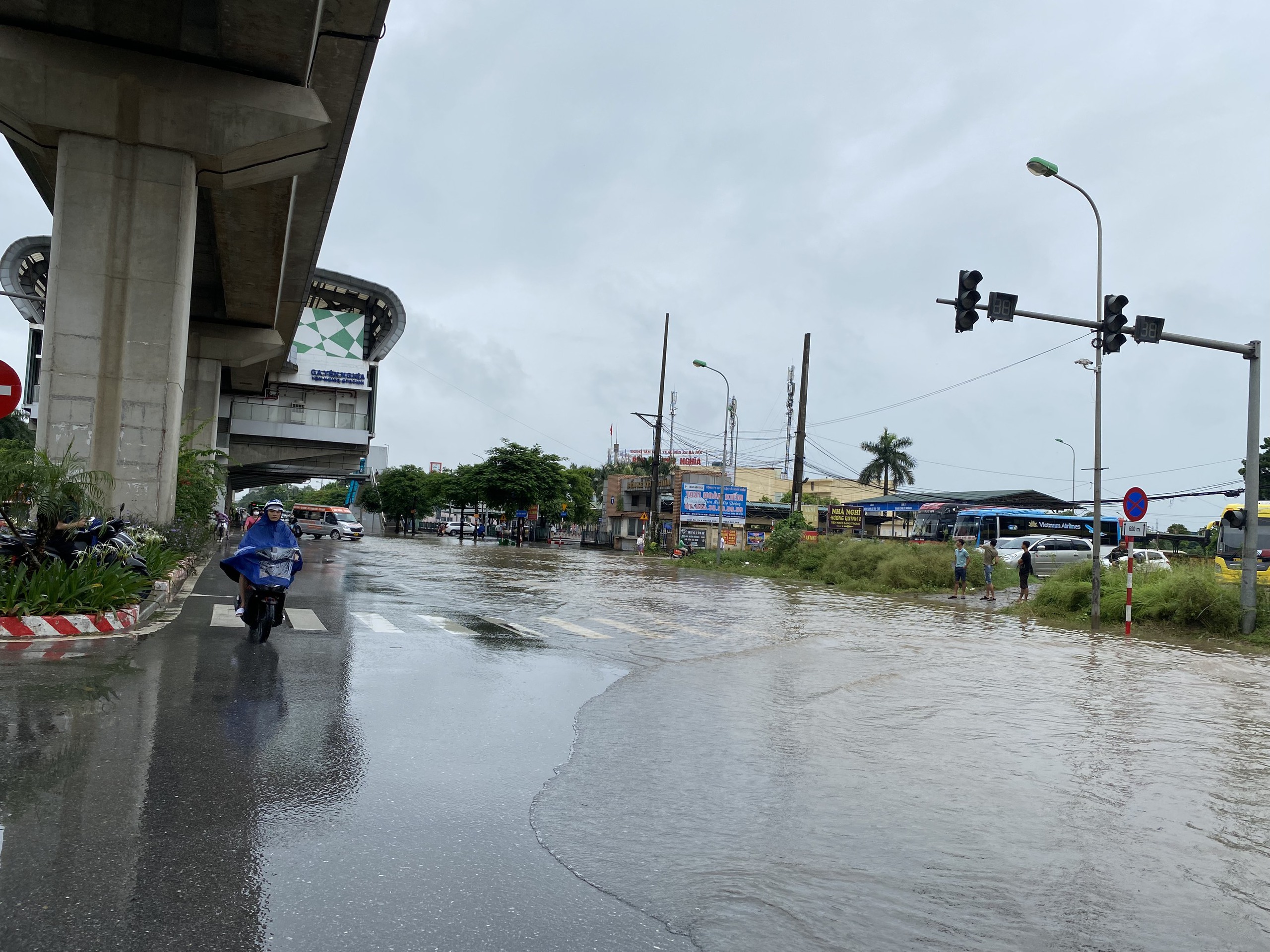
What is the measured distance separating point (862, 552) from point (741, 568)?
8787 millimetres

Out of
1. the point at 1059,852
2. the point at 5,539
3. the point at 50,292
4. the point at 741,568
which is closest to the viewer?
the point at 1059,852

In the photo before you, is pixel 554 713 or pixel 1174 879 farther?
pixel 554 713

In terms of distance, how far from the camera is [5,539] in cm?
1348

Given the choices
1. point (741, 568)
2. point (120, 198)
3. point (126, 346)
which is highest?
point (120, 198)

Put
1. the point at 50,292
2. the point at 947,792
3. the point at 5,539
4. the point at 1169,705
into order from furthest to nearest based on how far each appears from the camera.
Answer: the point at 50,292, the point at 5,539, the point at 1169,705, the point at 947,792

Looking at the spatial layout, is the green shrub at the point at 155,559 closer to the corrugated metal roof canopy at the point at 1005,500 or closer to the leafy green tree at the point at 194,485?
the leafy green tree at the point at 194,485

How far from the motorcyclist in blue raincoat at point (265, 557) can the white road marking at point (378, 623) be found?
74.8 inches

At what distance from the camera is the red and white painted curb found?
34.8 ft

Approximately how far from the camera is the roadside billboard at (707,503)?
5875 centimetres

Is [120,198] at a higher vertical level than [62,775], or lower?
higher

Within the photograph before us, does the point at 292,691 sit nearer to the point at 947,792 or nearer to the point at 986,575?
the point at 947,792

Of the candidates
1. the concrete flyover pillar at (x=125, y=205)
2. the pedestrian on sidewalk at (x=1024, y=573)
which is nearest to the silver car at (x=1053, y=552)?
the pedestrian on sidewalk at (x=1024, y=573)

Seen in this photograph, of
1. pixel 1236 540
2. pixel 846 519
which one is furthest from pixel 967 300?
pixel 846 519

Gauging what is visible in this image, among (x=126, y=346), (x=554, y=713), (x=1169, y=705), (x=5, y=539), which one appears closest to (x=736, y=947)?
(x=554, y=713)
